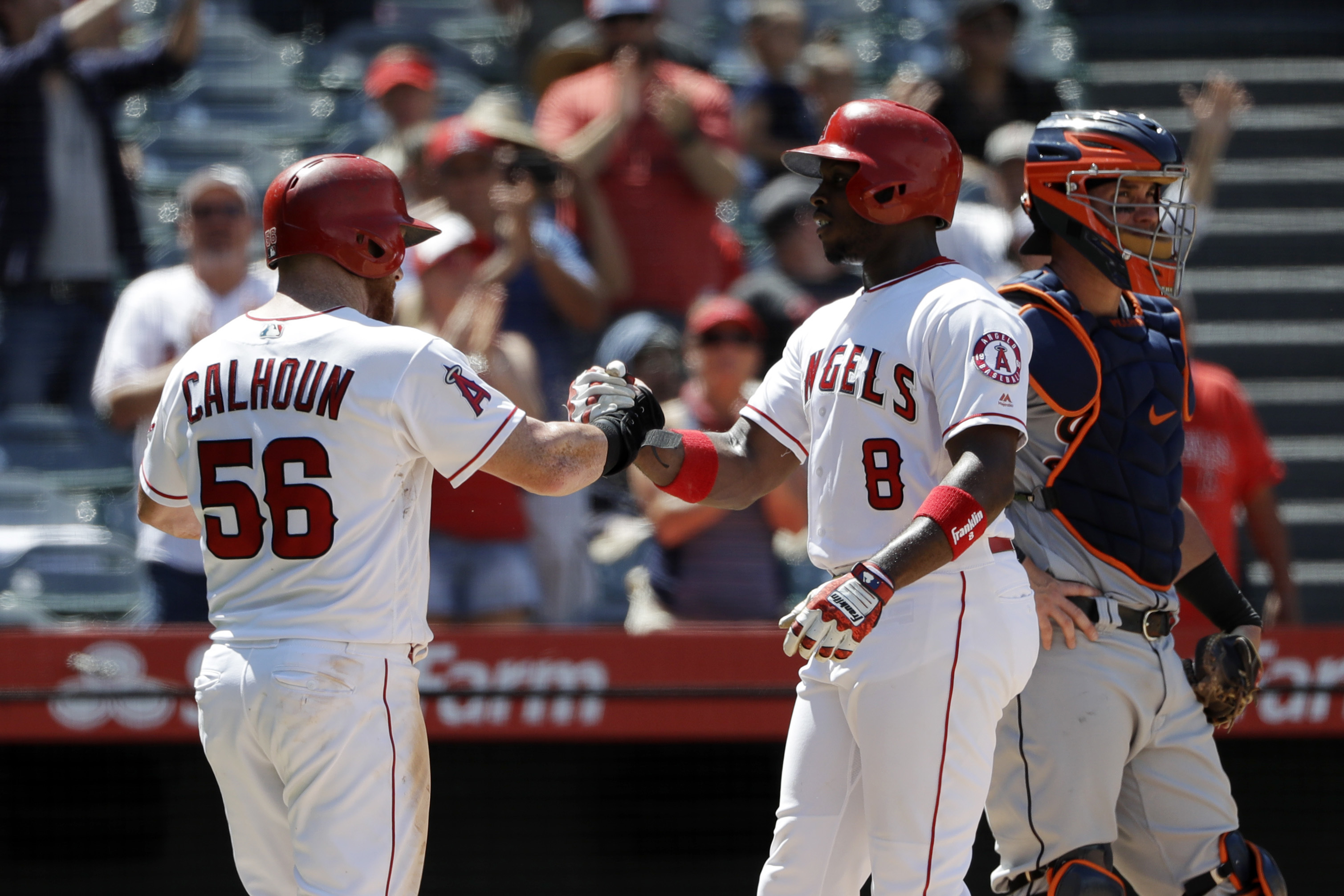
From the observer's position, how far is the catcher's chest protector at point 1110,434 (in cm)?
326

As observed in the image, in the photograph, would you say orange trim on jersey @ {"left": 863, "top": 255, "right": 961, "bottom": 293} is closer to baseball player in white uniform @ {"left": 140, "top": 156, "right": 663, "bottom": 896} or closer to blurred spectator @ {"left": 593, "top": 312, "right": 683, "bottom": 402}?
baseball player in white uniform @ {"left": 140, "top": 156, "right": 663, "bottom": 896}

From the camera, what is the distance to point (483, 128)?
5.73 metres

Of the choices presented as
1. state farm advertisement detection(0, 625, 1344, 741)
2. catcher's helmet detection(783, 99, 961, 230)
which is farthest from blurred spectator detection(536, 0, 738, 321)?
catcher's helmet detection(783, 99, 961, 230)

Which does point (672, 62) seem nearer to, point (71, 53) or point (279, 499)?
point (71, 53)

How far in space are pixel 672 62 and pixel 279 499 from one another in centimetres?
408

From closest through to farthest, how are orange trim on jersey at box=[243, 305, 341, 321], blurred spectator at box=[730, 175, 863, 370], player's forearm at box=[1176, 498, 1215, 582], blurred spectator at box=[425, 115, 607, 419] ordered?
orange trim on jersey at box=[243, 305, 341, 321] < player's forearm at box=[1176, 498, 1215, 582] < blurred spectator at box=[425, 115, 607, 419] < blurred spectator at box=[730, 175, 863, 370]

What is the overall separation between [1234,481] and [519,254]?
2.61 metres

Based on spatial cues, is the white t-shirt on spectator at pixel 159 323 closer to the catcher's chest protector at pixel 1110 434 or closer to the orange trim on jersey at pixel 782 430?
the orange trim on jersey at pixel 782 430

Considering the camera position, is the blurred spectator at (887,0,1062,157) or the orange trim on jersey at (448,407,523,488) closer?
the orange trim on jersey at (448,407,523,488)

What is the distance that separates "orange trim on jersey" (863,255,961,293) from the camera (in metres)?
3.13

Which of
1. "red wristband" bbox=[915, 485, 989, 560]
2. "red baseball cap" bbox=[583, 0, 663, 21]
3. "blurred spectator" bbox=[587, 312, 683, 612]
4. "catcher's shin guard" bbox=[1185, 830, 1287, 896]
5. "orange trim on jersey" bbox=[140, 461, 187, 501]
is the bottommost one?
"catcher's shin guard" bbox=[1185, 830, 1287, 896]

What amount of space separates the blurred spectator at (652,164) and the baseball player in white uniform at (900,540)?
274 centimetres

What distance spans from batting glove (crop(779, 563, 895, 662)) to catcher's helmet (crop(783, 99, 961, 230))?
0.80m

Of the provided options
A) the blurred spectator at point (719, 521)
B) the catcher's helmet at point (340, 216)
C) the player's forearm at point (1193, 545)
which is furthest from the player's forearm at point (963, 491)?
the blurred spectator at point (719, 521)
